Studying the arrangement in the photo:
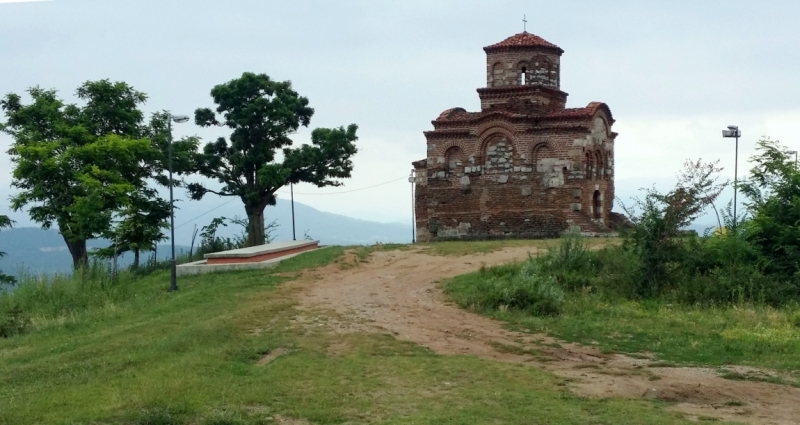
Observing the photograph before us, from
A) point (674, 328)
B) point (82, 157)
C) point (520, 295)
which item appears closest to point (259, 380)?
point (520, 295)

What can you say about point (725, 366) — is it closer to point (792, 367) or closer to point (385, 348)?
point (792, 367)

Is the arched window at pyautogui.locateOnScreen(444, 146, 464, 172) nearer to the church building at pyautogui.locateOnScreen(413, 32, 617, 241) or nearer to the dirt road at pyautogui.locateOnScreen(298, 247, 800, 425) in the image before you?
the church building at pyautogui.locateOnScreen(413, 32, 617, 241)

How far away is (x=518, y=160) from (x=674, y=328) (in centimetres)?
1582

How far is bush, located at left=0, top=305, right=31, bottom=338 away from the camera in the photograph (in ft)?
63.3

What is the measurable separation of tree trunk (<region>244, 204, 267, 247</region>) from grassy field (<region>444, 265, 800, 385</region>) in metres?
16.0

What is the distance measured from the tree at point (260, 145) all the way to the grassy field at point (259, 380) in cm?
1638

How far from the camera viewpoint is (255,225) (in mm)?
35125

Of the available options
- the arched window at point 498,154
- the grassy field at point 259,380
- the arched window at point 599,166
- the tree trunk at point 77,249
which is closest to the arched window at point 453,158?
the arched window at point 498,154

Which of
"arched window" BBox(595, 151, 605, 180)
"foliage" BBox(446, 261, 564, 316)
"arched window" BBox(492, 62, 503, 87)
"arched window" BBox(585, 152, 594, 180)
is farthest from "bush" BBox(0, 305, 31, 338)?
"arched window" BBox(595, 151, 605, 180)

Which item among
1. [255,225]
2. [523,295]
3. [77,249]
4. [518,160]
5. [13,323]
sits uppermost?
[518,160]

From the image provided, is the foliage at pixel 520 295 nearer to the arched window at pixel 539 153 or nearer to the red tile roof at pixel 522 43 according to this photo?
the arched window at pixel 539 153

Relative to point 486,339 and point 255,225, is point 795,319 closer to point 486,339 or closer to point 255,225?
point 486,339

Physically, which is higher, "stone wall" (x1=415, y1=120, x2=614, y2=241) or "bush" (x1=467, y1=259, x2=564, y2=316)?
"stone wall" (x1=415, y1=120, x2=614, y2=241)

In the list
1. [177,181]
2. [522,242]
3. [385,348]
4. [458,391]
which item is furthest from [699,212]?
[177,181]
